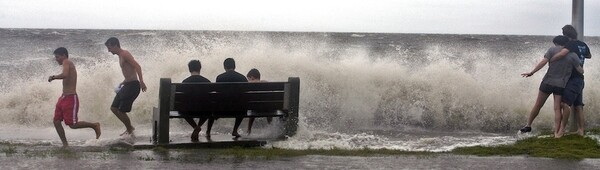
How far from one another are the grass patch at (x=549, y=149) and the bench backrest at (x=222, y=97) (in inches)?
92.0

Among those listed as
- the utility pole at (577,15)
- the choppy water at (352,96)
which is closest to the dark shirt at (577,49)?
the utility pole at (577,15)

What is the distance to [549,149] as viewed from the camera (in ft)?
32.2

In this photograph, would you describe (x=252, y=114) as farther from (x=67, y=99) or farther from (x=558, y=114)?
(x=558, y=114)

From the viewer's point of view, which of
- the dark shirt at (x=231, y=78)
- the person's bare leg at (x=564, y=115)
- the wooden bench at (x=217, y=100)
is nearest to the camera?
the wooden bench at (x=217, y=100)

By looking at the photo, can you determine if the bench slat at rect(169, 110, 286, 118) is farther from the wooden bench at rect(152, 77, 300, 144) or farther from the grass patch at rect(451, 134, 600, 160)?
the grass patch at rect(451, 134, 600, 160)

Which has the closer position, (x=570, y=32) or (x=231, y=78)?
(x=570, y=32)

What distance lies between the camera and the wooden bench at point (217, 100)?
10.1 metres

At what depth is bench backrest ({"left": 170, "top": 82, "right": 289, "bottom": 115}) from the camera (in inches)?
402

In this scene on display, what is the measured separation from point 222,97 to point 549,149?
12.2ft

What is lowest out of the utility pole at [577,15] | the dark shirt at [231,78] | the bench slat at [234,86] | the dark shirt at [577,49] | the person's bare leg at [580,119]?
the person's bare leg at [580,119]

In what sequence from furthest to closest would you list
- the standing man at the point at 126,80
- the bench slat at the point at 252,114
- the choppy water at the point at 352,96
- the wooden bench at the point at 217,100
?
the choppy water at the point at 352,96 → the standing man at the point at 126,80 → the bench slat at the point at 252,114 → the wooden bench at the point at 217,100

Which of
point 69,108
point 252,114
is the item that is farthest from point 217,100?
point 69,108

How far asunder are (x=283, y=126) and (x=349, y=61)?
787cm

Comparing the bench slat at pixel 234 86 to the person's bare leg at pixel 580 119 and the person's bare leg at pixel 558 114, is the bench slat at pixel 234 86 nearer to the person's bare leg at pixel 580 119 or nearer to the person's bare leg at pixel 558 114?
the person's bare leg at pixel 558 114
